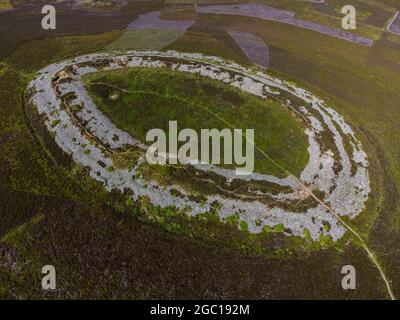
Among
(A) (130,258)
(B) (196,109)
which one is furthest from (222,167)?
(A) (130,258)

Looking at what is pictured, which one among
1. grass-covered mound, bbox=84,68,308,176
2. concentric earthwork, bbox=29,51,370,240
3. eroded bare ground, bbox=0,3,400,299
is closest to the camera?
eroded bare ground, bbox=0,3,400,299

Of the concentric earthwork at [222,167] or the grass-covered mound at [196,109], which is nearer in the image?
the concentric earthwork at [222,167]

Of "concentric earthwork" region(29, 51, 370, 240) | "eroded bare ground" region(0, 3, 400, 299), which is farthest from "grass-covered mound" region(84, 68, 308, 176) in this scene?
"eroded bare ground" region(0, 3, 400, 299)

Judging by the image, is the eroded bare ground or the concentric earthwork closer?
the eroded bare ground

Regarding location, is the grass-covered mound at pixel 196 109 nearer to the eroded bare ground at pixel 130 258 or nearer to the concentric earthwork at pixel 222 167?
A: the concentric earthwork at pixel 222 167

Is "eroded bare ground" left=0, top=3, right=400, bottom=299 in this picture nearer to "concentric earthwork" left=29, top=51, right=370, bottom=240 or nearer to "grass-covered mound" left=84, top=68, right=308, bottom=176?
"concentric earthwork" left=29, top=51, right=370, bottom=240

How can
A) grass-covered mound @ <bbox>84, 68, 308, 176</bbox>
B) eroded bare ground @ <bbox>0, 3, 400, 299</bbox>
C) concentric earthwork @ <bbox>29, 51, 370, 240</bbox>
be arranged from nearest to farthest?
eroded bare ground @ <bbox>0, 3, 400, 299</bbox> < concentric earthwork @ <bbox>29, 51, 370, 240</bbox> < grass-covered mound @ <bbox>84, 68, 308, 176</bbox>

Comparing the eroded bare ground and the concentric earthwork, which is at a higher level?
the concentric earthwork

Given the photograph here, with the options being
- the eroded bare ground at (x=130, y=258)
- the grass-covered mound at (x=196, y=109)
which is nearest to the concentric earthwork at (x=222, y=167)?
the grass-covered mound at (x=196, y=109)

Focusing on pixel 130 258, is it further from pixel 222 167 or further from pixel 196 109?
pixel 196 109
